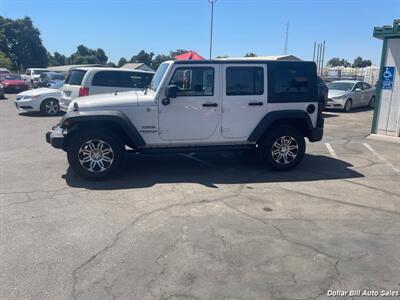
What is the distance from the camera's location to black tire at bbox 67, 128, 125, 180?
582 cm

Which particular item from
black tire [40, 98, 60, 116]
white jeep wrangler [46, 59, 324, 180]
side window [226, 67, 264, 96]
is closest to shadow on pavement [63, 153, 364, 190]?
white jeep wrangler [46, 59, 324, 180]

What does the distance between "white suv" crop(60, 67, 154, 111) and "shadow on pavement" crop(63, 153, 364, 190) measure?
3.84 meters

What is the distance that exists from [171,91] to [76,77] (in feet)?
21.8

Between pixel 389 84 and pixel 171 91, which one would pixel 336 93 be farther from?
pixel 171 91

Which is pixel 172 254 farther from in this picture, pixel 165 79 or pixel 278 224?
pixel 165 79

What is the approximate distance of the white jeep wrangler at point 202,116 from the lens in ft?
19.3

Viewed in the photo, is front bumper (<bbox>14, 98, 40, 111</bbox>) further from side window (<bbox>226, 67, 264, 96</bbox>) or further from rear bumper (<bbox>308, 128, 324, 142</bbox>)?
rear bumper (<bbox>308, 128, 324, 142</bbox>)

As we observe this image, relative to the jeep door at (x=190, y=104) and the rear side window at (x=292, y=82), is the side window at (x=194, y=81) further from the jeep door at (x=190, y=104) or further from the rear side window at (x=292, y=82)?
the rear side window at (x=292, y=82)

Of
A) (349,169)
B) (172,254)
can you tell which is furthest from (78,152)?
(349,169)

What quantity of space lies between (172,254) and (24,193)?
2926 mm

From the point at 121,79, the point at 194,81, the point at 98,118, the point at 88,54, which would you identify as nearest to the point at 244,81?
the point at 194,81

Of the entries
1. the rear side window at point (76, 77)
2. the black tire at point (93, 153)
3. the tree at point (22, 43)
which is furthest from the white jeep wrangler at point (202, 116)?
the tree at point (22, 43)

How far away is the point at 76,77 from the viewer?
11.4m

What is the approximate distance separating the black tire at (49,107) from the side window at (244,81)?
1031 cm
